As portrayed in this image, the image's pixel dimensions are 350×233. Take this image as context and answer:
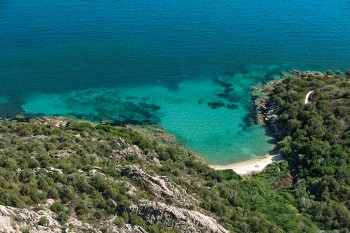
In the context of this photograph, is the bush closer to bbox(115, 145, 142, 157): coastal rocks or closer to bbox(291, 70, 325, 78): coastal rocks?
bbox(115, 145, 142, 157): coastal rocks

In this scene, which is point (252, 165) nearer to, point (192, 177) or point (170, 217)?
Answer: point (192, 177)

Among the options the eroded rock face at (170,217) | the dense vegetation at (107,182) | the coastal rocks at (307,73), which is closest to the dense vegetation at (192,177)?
the dense vegetation at (107,182)

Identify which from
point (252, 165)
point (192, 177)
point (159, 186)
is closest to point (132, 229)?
point (159, 186)

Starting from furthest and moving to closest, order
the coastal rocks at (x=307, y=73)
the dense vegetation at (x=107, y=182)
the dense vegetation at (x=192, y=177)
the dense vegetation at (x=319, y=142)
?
the coastal rocks at (x=307, y=73) < the dense vegetation at (x=319, y=142) < the dense vegetation at (x=192, y=177) < the dense vegetation at (x=107, y=182)

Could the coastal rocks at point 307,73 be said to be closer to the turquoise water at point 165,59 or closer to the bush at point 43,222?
the turquoise water at point 165,59

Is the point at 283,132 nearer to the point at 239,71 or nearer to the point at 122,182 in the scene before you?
the point at 239,71

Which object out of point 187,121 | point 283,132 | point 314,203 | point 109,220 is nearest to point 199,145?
point 187,121
